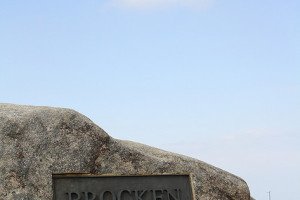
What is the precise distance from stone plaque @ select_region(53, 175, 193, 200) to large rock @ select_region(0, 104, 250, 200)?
2.9 inches

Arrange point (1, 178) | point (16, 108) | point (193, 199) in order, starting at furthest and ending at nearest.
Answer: point (193, 199)
point (16, 108)
point (1, 178)

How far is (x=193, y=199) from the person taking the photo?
7.18 metres

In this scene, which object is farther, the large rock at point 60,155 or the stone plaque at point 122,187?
the stone plaque at point 122,187

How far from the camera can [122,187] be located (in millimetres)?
6848

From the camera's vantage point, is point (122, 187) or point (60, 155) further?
point (122, 187)

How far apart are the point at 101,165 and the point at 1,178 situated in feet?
3.50

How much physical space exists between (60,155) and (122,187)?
2.45ft

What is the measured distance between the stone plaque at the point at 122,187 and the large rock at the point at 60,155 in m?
0.07

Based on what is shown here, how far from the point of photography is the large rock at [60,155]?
21.0 feet

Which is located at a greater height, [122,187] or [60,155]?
[60,155]

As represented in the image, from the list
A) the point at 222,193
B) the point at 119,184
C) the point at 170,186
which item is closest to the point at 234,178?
the point at 222,193

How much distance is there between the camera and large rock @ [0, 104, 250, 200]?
6.39 m

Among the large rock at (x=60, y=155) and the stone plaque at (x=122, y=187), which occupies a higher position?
the large rock at (x=60, y=155)

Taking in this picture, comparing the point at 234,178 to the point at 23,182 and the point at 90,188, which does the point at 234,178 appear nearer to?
the point at 90,188
